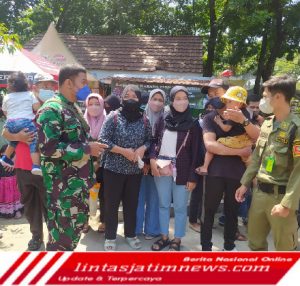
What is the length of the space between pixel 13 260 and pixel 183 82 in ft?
21.0

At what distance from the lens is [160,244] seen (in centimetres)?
392

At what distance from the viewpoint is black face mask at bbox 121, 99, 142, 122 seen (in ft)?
11.8

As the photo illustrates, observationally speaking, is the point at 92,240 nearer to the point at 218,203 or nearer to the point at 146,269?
the point at 218,203

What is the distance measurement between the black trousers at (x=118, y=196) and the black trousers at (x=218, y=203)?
0.81 metres

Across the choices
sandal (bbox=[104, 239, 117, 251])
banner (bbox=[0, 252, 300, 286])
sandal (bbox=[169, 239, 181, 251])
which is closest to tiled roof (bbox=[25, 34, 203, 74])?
sandal (bbox=[169, 239, 181, 251])

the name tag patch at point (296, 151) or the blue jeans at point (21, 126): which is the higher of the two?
the name tag patch at point (296, 151)

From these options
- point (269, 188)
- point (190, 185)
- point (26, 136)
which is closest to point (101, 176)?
point (26, 136)

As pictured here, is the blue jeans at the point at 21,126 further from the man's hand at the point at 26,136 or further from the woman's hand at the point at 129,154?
the woman's hand at the point at 129,154

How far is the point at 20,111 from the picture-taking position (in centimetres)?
368

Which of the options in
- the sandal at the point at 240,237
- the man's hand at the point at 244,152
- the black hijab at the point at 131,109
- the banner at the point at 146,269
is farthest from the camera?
the sandal at the point at 240,237

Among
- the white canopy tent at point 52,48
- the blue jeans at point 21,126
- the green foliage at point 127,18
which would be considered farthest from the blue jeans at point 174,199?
the green foliage at point 127,18

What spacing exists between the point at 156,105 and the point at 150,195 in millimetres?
1090

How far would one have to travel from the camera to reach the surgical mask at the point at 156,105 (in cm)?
402

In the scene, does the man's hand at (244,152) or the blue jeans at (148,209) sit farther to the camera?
the blue jeans at (148,209)
